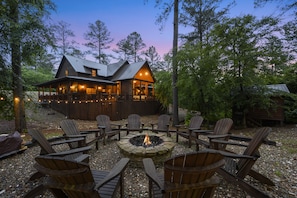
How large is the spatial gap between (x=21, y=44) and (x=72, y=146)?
181 inches

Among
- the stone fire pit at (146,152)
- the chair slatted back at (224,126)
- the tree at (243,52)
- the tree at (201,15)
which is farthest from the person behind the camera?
the tree at (201,15)

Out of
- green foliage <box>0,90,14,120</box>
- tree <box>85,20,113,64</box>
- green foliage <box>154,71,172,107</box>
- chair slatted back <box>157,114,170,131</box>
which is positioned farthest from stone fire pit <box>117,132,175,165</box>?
tree <box>85,20,113,64</box>

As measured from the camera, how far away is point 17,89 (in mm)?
6109

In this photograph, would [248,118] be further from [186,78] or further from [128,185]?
[128,185]

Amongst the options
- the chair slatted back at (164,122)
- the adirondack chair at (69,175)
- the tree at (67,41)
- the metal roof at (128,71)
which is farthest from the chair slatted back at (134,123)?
the tree at (67,41)

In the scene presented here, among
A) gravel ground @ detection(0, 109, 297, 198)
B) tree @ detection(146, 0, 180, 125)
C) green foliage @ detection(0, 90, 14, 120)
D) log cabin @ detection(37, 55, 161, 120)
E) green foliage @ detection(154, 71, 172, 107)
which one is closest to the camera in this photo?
gravel ground @ detection(0, 109, 297, 198)

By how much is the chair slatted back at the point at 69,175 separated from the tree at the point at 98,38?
76.0 feet

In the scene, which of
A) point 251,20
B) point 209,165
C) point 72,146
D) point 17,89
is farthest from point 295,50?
point 17,89

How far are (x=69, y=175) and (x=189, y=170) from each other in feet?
3.63

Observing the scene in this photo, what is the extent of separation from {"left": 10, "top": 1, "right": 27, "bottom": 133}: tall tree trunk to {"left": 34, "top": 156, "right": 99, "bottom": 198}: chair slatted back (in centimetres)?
573

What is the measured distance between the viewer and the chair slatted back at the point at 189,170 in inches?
50.2

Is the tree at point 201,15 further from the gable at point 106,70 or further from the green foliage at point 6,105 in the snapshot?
the green foliage at point 6,105

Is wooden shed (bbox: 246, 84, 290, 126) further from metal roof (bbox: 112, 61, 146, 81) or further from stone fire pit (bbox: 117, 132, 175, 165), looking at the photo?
metal roof (bbox: 112, 61, 146, 81)

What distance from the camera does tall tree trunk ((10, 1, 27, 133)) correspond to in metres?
4.91
